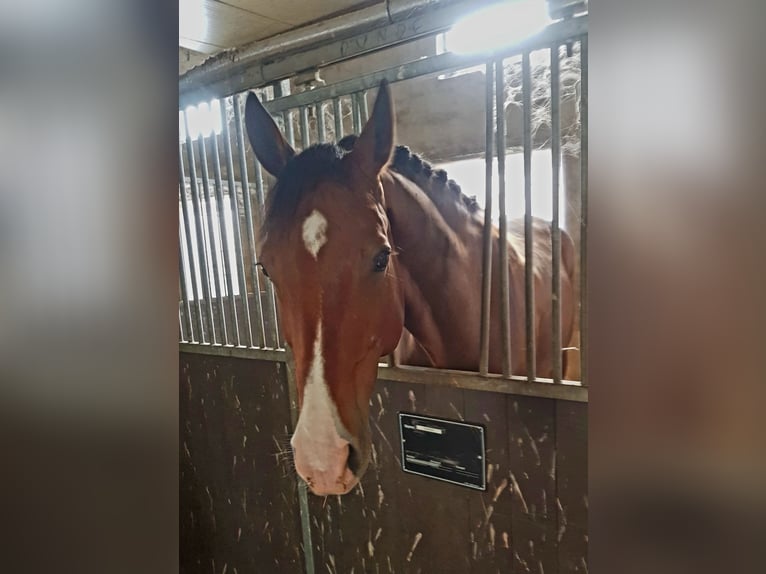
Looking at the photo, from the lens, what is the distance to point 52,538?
31 cm

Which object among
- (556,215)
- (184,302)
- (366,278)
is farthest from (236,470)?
(556,215)

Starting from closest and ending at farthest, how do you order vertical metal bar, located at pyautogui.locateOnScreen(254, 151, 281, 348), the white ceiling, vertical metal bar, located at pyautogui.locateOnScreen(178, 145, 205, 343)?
the white ceiling → vertical metal bar, located at pyautogui.locateOnScreen(254, 151, 281, 348) → vertical metal bar, located at pyautogui.locateOnScreen(178, 145, 205, 343)

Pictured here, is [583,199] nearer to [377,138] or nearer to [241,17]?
[377,138]

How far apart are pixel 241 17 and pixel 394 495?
792mm

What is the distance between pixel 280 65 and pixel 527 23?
0.41 meters

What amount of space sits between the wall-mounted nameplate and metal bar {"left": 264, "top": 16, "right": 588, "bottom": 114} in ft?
1.59

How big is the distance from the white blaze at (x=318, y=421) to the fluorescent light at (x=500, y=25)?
410 mm

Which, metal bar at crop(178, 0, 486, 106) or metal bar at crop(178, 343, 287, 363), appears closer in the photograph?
metal bar at crop(178, 0, 486, 106)

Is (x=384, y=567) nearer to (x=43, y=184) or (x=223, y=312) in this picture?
(x=223, y=312)

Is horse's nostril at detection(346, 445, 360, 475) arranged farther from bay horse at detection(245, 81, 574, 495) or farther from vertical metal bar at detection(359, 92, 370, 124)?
vertical metal bar at detection(359, 92, 370, 124)

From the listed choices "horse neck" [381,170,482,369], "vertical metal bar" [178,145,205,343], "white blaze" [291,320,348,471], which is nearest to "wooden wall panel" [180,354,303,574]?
"vertical metal bar" [178,145,205,343]

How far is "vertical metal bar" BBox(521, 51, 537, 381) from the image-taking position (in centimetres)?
58

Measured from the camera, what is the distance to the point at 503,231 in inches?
24.4

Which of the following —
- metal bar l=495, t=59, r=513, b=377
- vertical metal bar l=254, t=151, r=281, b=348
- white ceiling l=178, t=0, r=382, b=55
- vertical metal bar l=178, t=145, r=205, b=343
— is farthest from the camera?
vertical metal bar l=178, t=145, r=205, b=343
